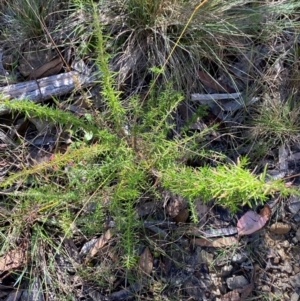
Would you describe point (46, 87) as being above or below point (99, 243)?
above

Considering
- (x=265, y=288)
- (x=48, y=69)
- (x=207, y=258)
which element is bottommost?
(x=265, y=288)

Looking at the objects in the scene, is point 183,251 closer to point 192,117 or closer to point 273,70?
point 192,117

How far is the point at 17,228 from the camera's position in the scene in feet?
4.92

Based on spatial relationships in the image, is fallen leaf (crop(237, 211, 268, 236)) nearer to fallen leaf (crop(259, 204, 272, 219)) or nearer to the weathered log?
fallen leaf (crop(259, 204, 272, 219))

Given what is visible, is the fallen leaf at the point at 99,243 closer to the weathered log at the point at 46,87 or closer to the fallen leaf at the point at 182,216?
the fallen leaf at the point at 182,216

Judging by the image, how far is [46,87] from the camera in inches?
61.1

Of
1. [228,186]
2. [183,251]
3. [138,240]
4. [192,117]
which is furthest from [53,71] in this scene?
[228,186]

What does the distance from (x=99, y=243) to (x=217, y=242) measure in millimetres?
387

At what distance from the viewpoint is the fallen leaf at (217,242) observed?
61.3 inches

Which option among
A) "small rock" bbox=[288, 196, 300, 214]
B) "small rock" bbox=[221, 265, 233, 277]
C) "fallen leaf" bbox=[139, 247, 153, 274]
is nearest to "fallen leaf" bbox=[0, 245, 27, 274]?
"fallen leaf" bbox=[139, 247, 153, 274]

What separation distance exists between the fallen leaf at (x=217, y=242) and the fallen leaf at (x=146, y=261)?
0.16 metres

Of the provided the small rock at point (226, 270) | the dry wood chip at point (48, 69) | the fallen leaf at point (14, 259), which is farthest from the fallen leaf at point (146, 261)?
the dry wood chip at point (48, 69)

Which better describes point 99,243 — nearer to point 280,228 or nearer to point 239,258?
point 239,258

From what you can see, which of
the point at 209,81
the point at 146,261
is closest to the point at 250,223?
the point at 146,261
